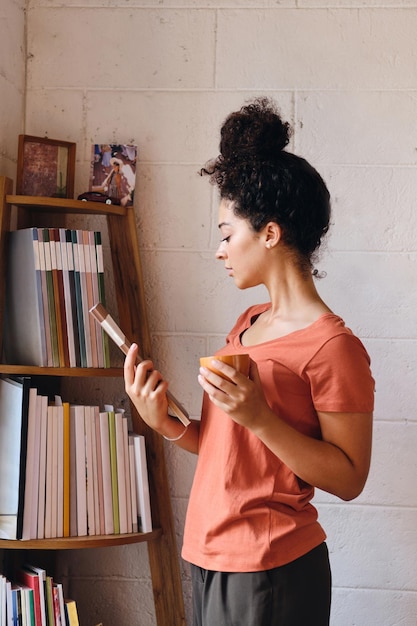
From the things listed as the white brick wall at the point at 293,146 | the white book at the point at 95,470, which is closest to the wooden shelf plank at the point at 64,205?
the white brick wall at the point at 293,146

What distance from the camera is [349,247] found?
78.8 inches

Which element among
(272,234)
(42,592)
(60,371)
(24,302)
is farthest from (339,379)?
(42,592)

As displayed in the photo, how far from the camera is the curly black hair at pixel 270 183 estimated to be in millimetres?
1440

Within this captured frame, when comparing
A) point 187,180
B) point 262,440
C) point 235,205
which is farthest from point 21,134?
point 262,440

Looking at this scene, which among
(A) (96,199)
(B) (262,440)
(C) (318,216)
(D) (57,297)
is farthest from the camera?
(A) (96,199)

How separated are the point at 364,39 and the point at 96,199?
0.79 meters

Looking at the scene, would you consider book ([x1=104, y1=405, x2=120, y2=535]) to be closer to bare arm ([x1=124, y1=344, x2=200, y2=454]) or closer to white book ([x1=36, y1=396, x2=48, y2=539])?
white book ([x1=36, y1=396, x2=48, y2=539])

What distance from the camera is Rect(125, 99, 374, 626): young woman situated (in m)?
1.35

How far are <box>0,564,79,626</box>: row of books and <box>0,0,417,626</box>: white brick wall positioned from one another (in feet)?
0.88

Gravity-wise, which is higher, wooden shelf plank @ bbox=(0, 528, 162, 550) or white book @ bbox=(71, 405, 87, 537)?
white book @ bbox=(71, 405, 87, 537)

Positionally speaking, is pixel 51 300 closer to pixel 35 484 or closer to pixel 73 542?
pixel 35 484

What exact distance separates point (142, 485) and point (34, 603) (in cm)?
36

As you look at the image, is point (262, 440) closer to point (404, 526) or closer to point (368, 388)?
point (368, 388)

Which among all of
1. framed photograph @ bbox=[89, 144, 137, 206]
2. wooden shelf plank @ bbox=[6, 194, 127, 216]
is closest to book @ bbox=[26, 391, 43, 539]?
wooden shelf plank @ bbox=[6, 194, 127, 216]
